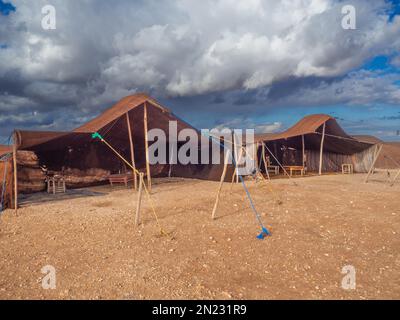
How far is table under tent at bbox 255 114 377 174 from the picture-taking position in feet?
52.7

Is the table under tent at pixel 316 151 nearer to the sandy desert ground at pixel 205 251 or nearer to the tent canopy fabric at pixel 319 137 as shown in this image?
the tent canopy fabric at pixel 319 137

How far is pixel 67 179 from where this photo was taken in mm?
11398

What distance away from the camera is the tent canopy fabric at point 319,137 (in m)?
15.2

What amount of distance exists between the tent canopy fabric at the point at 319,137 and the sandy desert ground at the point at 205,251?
8183mm

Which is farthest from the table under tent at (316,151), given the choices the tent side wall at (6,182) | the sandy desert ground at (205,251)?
the tent side wall at (6,182)

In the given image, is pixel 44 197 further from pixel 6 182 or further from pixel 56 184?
pixel 6 182

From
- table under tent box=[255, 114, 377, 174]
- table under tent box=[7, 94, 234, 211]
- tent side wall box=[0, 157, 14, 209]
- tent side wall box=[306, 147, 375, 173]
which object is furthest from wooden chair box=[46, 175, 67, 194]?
tent side wall box=[306, 147, 375, 173]

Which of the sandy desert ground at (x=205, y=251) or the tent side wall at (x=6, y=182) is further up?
the tent side wall at (x=6, y=182)

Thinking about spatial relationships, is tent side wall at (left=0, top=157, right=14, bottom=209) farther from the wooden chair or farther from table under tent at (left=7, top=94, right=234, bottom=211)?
the wooden chair

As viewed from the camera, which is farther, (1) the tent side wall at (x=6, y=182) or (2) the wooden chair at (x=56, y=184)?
(2) the wooden chair at (x=56, y=184)

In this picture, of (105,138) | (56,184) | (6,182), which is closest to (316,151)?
(105,138)

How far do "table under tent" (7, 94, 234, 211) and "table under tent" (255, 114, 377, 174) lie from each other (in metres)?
5.04

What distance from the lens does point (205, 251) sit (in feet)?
14.5
